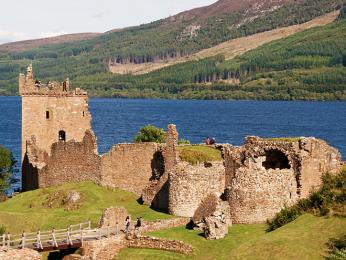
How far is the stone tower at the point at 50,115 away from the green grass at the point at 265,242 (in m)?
22.0

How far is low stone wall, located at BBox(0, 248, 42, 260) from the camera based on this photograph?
110ft

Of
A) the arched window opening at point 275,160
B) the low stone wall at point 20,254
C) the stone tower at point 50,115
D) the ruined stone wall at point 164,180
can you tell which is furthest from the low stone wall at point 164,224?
the stone tower at point 50,115

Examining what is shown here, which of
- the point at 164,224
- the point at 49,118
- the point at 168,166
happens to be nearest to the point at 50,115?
the point at 49,118

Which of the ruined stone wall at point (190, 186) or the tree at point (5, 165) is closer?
the ruined stone wall at point (190, 186)

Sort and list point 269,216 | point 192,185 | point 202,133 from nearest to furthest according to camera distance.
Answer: point 269,216 → point 192,185 → point 202,133

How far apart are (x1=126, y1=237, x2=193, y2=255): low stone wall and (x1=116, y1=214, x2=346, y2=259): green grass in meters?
0.32

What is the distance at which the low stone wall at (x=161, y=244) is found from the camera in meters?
34.6

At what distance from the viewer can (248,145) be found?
4119 centimetres

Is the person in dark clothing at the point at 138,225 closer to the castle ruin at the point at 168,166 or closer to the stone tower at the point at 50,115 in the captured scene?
the castle ruin at the point at 168,166

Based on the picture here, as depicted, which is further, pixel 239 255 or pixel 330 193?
pixel 330 193

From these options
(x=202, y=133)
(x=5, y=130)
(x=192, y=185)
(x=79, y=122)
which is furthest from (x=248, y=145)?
(x=5, y=130)

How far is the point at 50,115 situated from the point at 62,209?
1322 cm

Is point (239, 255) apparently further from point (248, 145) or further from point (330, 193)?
point (248, 145)

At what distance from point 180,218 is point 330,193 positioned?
8.35 metres
